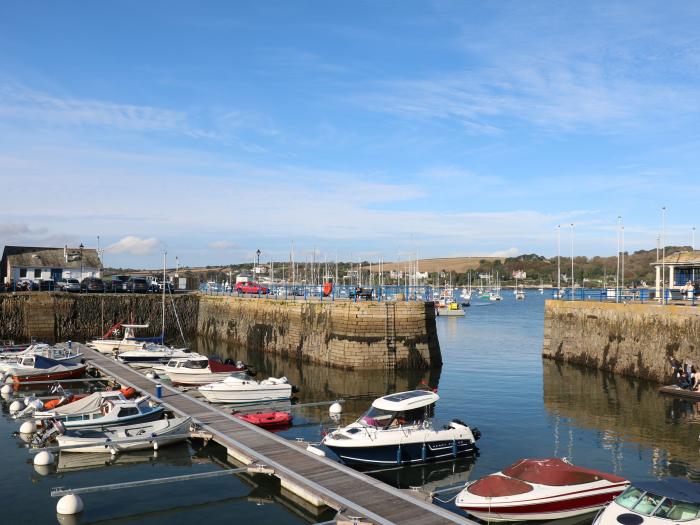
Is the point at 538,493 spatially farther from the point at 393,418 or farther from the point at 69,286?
the point at 69,286

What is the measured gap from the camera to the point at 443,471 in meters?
25.2

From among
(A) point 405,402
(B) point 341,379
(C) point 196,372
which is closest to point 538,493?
(A) point 405,402

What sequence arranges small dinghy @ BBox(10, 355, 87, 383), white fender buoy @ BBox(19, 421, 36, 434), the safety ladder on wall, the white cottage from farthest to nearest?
1. the white cottage
2. the safety ladder on wall
3. small dinghy @ BBox(10, 355, 87, 383)
4. white fender buoy @ BBox(19, 421, 36, 434)

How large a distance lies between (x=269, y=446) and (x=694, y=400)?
2621cm

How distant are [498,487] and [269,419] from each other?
14.5m

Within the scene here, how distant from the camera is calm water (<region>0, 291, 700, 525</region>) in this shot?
2075 cm

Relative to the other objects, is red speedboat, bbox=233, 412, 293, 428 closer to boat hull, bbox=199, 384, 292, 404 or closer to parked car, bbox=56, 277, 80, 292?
boat hull, bbox=199, 384, 292, 404

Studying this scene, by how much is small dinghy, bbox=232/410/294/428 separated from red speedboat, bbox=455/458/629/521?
1314 cm

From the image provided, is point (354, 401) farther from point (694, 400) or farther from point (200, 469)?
point (694, 400)

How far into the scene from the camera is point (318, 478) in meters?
21.3

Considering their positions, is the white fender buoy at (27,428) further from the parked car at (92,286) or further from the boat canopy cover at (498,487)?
the parked car at (92,286)

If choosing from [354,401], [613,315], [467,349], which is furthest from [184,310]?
[613,315]

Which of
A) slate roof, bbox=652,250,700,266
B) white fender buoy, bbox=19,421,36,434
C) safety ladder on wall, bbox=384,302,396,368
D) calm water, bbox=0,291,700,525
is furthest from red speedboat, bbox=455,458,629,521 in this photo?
slate roof, bbox=652,250,700,266

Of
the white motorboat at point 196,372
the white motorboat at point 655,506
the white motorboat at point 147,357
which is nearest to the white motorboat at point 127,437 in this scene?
the white motorboat at point 196,372
